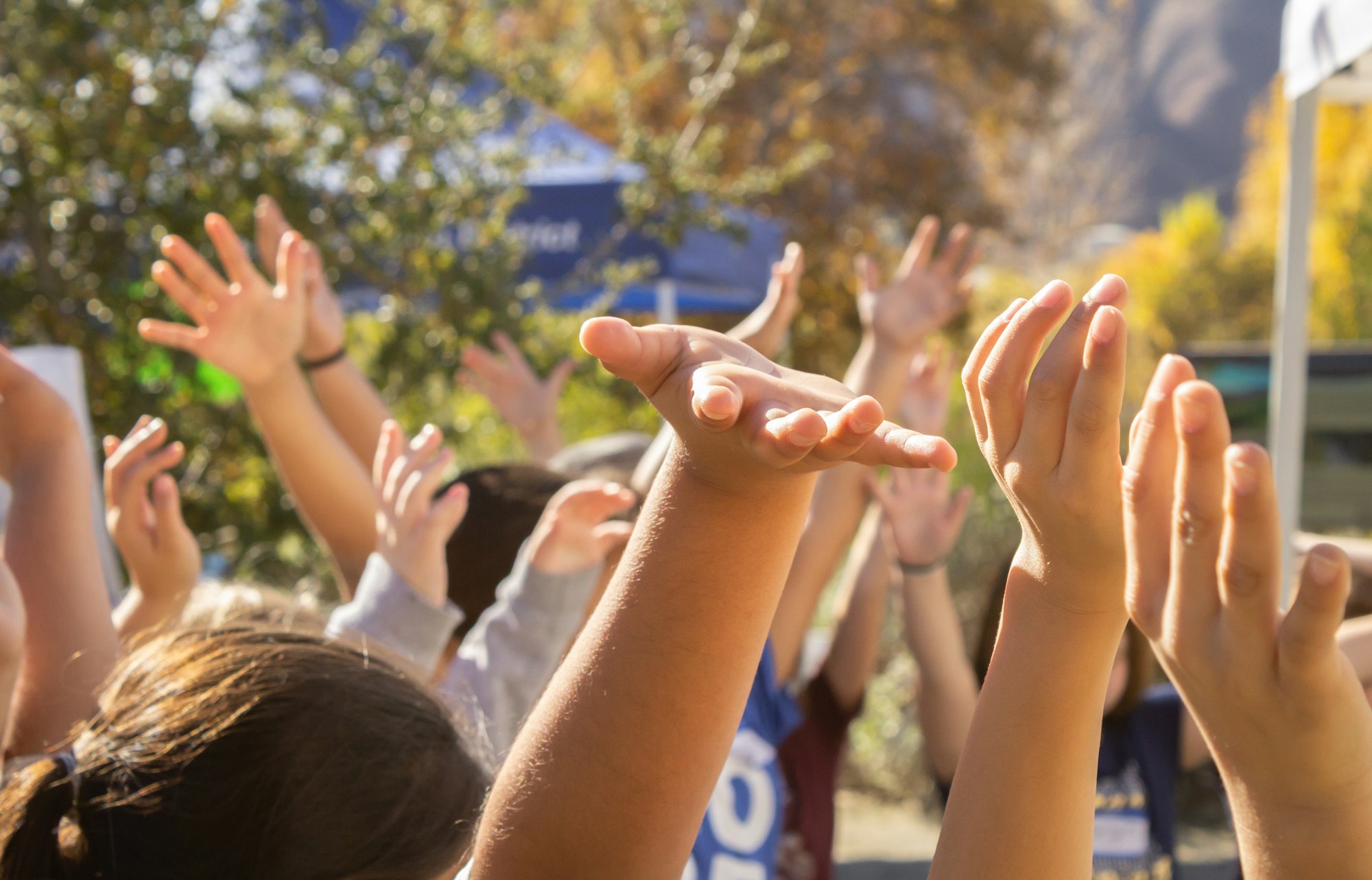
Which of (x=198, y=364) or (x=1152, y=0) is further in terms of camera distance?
(x=1152, y=0)

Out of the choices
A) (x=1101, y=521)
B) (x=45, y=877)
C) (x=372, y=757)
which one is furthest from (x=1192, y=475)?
(x=45, y=877)

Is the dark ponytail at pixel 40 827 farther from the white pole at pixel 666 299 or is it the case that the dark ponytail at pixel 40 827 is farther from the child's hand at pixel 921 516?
the white pole at pixel 666 299

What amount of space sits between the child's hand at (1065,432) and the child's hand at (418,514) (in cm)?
96

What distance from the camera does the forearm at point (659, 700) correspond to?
0.77 metres

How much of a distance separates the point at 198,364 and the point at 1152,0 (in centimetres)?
6901

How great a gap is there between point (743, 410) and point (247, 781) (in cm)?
67

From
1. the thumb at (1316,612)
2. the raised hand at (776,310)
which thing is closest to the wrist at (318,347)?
the raised hand at (776,310)

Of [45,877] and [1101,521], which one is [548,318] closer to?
[45,877]

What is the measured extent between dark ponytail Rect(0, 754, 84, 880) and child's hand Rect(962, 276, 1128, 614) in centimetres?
93

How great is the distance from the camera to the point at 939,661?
86.0 inches

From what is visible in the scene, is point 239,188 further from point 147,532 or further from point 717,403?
point 717,403

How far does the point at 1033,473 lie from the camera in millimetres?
784

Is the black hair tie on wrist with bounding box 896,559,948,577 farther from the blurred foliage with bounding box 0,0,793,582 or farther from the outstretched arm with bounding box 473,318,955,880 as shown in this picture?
the blurred foliage with bounding box 0,0,793,582

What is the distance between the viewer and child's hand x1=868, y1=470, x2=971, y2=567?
7.16ft
